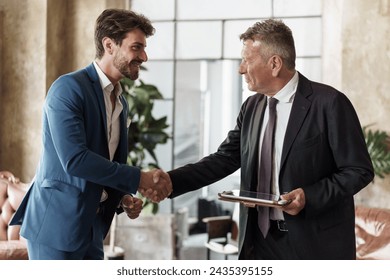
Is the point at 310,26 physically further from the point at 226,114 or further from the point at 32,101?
the point at 32,101

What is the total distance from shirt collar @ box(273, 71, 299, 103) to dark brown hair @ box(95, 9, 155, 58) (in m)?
0.62

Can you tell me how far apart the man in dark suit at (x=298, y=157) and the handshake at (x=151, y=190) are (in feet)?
1.28

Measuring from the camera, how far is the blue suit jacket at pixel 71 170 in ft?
7.64

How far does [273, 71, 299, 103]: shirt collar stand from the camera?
258 centimetres

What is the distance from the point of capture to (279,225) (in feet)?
8.34

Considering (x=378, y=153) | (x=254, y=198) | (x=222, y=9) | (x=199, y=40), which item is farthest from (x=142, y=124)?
(x=254, y=198)

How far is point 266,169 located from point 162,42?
12.8 ft

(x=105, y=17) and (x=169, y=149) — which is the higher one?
(x=105, y=17)

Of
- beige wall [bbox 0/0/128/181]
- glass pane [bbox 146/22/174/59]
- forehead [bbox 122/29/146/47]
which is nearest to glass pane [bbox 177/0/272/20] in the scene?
glass pane [bbox 146/22/174/59]

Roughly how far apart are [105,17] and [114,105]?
0.36 metres

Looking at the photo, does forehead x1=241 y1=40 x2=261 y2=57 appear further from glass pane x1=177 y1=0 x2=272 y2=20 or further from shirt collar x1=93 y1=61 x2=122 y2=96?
glass pane x1=177 y1=0 x2=272 y2=20

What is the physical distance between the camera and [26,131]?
5.55 metres

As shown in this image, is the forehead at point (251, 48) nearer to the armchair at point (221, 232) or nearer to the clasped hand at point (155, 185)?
the clasped hand at point (155, 185)
